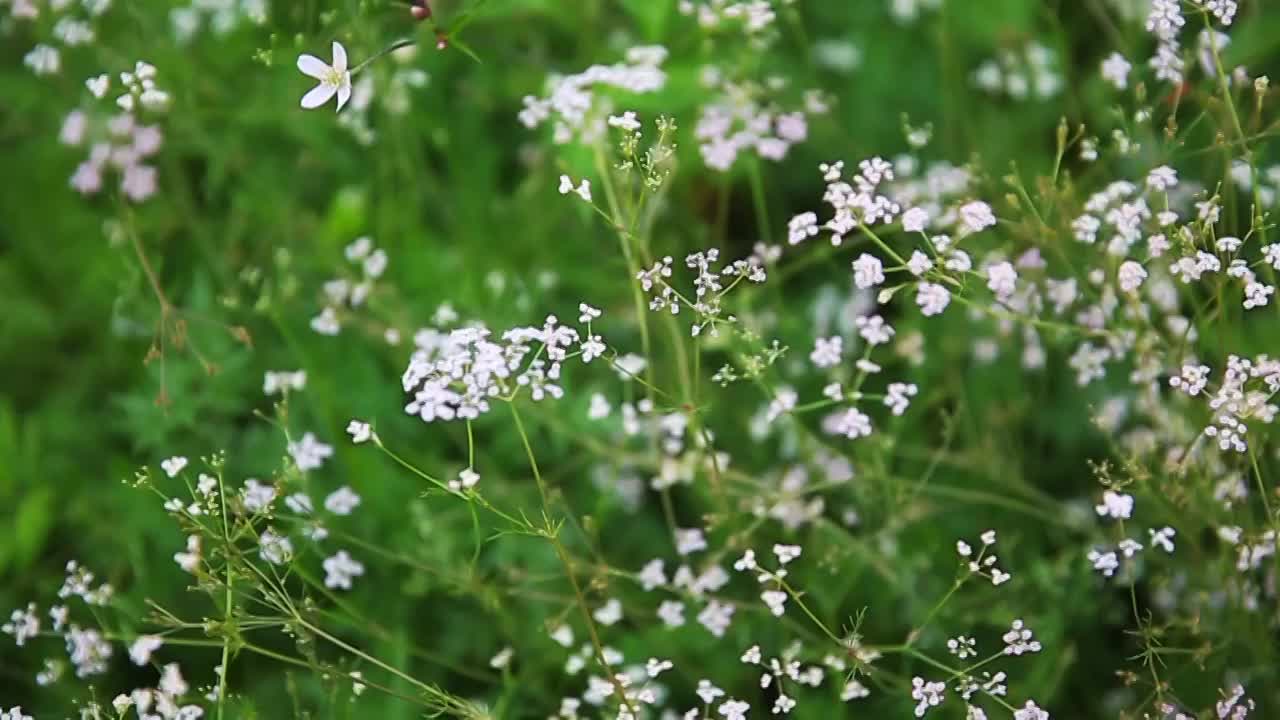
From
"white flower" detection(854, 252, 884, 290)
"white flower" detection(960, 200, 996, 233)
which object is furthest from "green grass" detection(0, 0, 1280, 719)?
"white flower" detection(854, 252, 884, 290)

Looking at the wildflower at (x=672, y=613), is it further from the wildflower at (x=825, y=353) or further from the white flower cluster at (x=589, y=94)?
the white flower cluster at (x=589, y=94)

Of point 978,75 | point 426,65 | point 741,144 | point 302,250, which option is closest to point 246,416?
point 302,250

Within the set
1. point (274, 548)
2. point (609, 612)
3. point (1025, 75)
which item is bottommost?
point (609, 612)

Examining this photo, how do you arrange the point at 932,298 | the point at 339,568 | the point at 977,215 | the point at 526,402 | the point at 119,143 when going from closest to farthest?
the point at 977,215 → the point at 932,298 → the point at 339,568 → the point at 526,402 → the point at 119,143

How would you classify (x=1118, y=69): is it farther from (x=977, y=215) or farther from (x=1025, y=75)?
(x=1025, y=75)

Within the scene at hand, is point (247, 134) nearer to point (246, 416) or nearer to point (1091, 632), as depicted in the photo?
point (246, 416)

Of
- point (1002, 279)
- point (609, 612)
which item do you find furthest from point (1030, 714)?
point (609, 612)

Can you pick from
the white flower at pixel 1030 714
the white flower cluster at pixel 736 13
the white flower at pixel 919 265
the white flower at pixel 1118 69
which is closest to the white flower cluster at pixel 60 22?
the white flower cluster at pixel 736 13

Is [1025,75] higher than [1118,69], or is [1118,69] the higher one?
[1118,69]
